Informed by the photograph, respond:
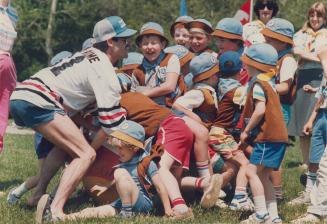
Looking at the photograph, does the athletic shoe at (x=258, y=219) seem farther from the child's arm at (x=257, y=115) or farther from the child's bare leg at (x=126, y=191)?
the child's bare leg at (x=126, y=191)

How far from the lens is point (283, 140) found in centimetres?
696

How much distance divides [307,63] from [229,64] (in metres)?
2.49

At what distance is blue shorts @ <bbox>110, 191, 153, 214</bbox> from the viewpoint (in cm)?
694

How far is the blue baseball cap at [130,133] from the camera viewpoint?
6.92 meters

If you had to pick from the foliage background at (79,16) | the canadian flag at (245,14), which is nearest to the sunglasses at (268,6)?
the canadian flag at (245,14)

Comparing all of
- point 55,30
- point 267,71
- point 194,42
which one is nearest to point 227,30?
point 194,42

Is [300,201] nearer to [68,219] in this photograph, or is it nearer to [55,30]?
[68,219]

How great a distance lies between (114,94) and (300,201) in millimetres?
2533

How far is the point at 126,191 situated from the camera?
22.4 ft

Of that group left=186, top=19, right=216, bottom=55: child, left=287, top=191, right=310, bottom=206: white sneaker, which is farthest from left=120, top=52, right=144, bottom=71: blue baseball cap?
left=287, top=191, right=310, bottom=206: white sneaker

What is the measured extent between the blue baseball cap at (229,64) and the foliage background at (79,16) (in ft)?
86.2

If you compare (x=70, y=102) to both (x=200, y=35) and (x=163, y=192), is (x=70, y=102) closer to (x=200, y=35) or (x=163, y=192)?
(x=163, y=192)

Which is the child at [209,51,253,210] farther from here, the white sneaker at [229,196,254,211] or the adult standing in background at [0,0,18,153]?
the adult standing in background at [0,0,18,153]

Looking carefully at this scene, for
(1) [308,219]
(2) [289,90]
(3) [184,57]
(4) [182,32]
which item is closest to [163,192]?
(1) [308,219]
